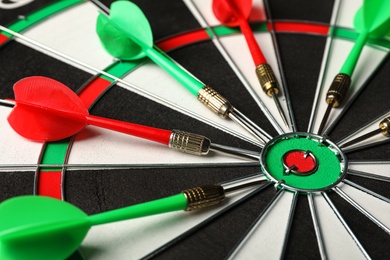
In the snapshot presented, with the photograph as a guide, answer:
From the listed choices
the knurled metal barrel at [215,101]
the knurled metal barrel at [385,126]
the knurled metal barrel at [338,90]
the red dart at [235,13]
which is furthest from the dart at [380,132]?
the red dart at [235,13]

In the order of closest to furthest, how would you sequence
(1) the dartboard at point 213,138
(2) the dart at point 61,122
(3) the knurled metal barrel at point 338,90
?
(1) the dartboard at point 213,138 < (2) the dart at point 61,122 < (3) the knurled metal barrel at point 338,90

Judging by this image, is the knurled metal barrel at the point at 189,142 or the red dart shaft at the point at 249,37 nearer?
the knurled metal barrel at the point at 189,142

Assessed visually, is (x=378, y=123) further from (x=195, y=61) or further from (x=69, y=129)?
(x=69, y=129)

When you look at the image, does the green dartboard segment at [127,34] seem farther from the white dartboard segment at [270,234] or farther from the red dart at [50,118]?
the white dartboard segment at [270,234]

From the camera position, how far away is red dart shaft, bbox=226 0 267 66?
130cm

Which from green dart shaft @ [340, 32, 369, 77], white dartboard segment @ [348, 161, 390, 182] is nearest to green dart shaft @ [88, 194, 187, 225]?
white dartboard segment @ [348, 161, 390, 182]

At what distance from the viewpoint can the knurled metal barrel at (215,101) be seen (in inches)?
46.7

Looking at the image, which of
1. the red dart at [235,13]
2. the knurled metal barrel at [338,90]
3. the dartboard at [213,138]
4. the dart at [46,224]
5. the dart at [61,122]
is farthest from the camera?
the red dart at [235,13]

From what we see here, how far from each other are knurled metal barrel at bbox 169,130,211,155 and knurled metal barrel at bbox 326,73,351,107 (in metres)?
0.29

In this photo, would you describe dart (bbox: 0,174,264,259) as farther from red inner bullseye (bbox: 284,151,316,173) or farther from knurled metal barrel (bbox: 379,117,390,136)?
knurled metal barrel (bbox: 379,117,390,136)

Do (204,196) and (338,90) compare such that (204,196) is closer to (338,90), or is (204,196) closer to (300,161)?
(300,161)

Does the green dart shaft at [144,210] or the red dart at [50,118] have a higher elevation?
the red dart at [50,118]

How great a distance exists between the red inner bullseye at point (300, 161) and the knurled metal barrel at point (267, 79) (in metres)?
0.17

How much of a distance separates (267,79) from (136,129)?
310mm
